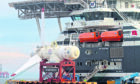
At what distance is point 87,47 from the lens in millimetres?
74000

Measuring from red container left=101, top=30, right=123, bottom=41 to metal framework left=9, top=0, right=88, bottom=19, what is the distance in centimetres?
1282

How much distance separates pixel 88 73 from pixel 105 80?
334 cm

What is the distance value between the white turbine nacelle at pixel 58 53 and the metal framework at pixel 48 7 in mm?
15933

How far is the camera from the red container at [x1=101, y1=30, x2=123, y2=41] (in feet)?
227

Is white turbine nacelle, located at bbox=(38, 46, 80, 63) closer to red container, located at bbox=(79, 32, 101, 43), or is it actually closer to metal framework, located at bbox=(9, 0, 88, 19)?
red container, located at bbox=(79, 32, 101, 43)

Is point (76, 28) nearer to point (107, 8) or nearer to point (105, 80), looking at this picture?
point (107, 8)

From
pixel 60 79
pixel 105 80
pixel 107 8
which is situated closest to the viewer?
pixel 60 79

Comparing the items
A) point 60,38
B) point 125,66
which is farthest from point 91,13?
point 125,66

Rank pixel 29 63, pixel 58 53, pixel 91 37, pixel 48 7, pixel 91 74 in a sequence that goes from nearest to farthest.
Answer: pixel 58 53 < pixel 91 74 < pixel 91 37 < pixel 29 63 < pixel 48 7

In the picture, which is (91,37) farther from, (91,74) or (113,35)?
(91,74)

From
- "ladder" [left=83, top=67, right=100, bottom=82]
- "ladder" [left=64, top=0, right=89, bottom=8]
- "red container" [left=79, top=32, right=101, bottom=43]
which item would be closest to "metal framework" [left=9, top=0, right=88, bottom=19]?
"ladder" [left=64, top=0, right=89, bottom=8]

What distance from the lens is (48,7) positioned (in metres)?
87.0

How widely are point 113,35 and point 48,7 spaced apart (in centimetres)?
2173

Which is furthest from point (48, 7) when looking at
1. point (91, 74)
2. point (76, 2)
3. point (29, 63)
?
point (91, 74)
